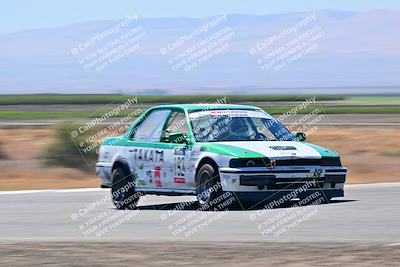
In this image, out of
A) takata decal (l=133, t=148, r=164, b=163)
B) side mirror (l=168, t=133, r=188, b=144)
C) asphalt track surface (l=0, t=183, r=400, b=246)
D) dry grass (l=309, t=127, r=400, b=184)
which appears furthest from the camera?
dry grass (l=309, t=127, r=400, b=184)

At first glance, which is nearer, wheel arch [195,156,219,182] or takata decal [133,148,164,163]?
wheel arch [195,156,219,182]

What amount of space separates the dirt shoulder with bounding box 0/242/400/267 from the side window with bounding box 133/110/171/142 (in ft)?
17.3

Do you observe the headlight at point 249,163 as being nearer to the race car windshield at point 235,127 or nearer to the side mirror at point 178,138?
the race car windshield at point 235,127

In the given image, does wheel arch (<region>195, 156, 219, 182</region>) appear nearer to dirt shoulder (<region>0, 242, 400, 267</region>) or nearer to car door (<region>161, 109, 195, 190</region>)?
car door (<region>161, 109, 195, 190</region>)

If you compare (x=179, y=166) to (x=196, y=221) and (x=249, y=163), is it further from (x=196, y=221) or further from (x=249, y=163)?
(x=196, y=221)

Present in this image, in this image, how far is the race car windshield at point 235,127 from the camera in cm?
1753

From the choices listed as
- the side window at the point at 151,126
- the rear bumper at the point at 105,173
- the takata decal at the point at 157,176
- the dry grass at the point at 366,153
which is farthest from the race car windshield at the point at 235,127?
the dry grass at the point at 366,153

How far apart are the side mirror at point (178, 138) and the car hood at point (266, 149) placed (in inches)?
20.8

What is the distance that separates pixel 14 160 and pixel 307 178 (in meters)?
19.7

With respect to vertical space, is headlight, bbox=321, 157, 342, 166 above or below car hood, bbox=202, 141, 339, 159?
below

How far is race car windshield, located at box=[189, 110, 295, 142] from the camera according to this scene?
1753cm

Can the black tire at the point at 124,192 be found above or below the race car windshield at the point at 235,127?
below

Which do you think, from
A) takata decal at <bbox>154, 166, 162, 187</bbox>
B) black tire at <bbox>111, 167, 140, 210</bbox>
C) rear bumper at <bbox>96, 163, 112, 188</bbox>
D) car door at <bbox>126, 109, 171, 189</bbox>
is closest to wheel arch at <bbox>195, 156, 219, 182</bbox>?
car door at <bbox>126, 109, 171, 189</bbox>

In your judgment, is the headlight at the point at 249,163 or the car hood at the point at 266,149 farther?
the car hood at the point at 266,149
